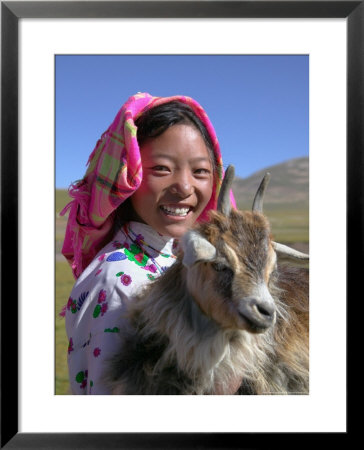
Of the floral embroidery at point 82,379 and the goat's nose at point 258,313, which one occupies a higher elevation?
the goat's nose at point 258,313

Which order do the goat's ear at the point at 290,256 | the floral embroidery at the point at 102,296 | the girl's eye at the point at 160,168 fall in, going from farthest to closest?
the girl's eye at the point at 160,168, the floral embroidery at the point at 102,296, the goat's ear at the point at 290,256

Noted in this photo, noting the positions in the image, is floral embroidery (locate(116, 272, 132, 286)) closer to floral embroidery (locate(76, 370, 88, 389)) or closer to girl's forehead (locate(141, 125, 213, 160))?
floral embroidery (locate(76, 370, 88, 389))

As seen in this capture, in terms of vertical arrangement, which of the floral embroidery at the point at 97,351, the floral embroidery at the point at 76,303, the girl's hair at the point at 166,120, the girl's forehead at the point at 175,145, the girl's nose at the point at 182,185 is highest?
the girl's hair at the point at 166,120

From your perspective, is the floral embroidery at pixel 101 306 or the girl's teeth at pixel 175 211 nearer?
the floral embroidery at pixel 101 306

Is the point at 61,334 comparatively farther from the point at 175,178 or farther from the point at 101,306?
the point at 175,178

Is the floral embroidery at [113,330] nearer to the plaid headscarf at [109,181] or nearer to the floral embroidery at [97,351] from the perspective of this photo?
the floral embroidery at [97,351]

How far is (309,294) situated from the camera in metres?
2.13

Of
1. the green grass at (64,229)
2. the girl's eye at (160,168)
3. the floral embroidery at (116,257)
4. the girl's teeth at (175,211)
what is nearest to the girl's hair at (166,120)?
the girl's eye at (160,168)

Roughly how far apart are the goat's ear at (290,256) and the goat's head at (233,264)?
10cm

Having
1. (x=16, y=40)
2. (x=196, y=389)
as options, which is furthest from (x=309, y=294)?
(x=16, y=40)

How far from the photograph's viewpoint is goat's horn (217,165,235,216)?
1.70 m

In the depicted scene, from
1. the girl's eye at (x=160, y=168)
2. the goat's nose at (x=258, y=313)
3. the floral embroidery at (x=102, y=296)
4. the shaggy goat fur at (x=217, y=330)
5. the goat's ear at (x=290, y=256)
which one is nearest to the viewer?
the goat's nose at (x=258, y=313)

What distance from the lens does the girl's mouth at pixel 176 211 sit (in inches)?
85.3

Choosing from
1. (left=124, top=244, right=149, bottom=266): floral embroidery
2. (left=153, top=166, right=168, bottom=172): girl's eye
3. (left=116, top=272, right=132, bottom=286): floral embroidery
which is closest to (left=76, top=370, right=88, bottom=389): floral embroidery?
(left=116, top=272, right=132, bottom=286): floral embroidery
